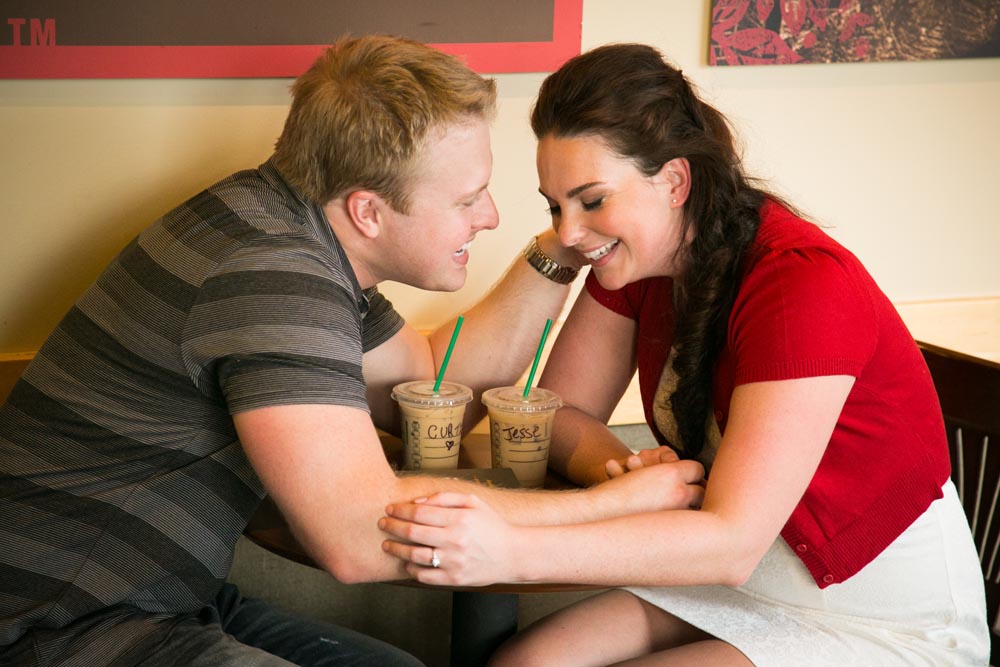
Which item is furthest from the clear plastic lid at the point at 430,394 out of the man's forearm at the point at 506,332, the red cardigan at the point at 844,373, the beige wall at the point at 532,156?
the beige wall at the point at 532,156

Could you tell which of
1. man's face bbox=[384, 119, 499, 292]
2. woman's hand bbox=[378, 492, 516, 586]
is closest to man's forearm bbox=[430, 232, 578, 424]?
man's face bbox=[384, 119, 499, 292]

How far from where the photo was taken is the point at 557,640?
66.6 inches

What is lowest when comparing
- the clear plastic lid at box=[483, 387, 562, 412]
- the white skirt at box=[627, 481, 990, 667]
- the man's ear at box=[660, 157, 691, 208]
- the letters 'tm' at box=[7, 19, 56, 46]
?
the white skirt at box=[627, 481, 990, 667]

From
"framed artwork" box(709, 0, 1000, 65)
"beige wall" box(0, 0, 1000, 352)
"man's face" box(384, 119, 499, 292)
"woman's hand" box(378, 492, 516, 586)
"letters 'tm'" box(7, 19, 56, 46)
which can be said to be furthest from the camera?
"framed artwork" box(709, 0, 1000, 65)

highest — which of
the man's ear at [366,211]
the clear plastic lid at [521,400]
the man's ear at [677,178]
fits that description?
the man's ear at [677,178]

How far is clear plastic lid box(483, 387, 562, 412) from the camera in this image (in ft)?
5.64

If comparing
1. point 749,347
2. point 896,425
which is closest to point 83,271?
point 749,347

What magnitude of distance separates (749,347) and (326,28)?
3.54ft

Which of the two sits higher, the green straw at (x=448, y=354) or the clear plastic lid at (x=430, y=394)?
the green straw at (x=448, y=354)

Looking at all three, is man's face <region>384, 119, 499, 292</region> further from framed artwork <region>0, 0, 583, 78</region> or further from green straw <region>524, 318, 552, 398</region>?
framed artwork <region>0, 0, 583, 78</region>

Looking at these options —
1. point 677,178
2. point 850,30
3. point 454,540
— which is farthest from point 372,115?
point 850,30

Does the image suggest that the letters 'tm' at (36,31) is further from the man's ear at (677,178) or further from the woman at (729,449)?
the man's ear at (677,178)

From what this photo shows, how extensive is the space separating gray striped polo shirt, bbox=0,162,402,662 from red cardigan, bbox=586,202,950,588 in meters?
0.57

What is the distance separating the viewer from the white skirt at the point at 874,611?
60.9 inches
